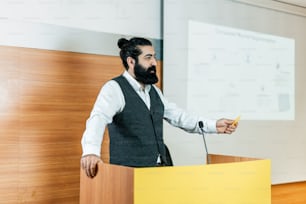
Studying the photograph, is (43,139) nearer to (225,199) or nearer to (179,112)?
(179,112)

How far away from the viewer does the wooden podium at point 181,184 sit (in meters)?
1.47

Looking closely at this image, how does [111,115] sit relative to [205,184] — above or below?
above

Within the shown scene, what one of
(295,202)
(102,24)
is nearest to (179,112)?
(102,24)

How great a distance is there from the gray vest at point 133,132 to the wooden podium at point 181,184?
15.5 inches

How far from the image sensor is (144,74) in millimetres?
2289

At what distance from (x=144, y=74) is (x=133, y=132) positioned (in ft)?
1.22

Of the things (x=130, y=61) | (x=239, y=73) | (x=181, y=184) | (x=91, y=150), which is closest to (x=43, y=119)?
(x=130, y=61)

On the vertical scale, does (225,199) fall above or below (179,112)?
below

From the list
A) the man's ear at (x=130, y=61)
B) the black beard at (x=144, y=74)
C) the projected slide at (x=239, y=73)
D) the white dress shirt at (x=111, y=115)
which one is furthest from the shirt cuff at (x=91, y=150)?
the projected slide at (x=239, y=73)

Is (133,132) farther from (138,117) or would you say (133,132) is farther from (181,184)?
(181,184)

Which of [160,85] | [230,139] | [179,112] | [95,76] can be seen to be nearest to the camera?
[179,112]

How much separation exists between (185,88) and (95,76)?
2.43 ft

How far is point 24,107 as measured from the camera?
242 centimetres

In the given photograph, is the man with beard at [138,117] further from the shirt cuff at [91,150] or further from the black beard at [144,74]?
the shirt cuff at [91,150]
